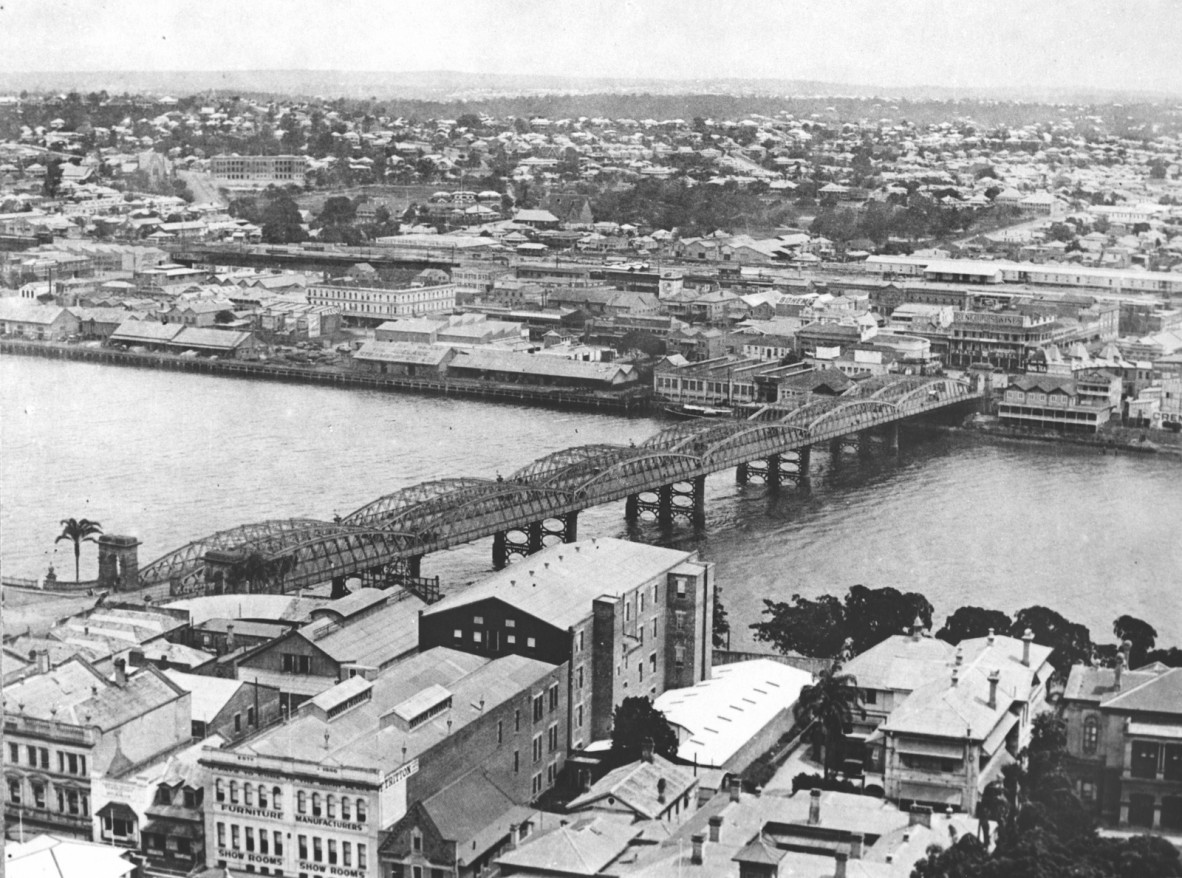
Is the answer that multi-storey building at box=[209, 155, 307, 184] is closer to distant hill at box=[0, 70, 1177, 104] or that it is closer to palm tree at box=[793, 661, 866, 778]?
distant hill at box=[0, 70, 1177, 104]

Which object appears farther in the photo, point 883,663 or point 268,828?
point 883,663

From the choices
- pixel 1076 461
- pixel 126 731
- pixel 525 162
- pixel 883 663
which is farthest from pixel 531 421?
pixel 525 162

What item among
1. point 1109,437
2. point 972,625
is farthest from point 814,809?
point 1109,437

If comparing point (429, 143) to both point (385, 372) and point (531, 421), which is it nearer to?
point (385, 372)

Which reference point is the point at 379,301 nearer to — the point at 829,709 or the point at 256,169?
the point at 256,169

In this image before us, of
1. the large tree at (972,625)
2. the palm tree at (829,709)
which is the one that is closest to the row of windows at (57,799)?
the palm tree at (829,709)

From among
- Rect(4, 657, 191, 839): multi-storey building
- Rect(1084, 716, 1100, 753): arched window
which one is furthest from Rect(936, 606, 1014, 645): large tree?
Rect(4, 657, 191, 839): multi-storey building
